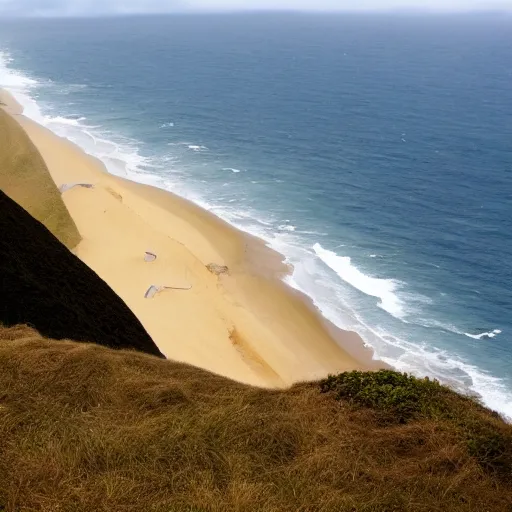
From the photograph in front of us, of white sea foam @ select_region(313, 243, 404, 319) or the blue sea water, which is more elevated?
the blue sea water

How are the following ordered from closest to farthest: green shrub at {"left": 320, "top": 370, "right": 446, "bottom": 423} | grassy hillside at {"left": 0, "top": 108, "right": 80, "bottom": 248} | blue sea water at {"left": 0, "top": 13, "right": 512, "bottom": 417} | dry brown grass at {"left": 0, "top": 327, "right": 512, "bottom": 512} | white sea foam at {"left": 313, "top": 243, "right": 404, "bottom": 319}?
dry brown grass at {"left": 0, "top": 327, "right": 512, "bottom": 512}
green shrub at {"left": 320, "top": 370, "right": 446, "bottom": 423}
blue sea water at {"left": 0, "top": 13, "right": 512, "bottom": 417}
white sea foam at {"left": 313, "top": 243, "right": 404, "bottom": 319}
grassy hillside at {"left": 0, "top": 108, "right": 80, "bottom": 248}

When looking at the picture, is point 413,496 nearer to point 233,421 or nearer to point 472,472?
point 472,472

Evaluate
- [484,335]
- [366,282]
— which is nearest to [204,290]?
[366,282]

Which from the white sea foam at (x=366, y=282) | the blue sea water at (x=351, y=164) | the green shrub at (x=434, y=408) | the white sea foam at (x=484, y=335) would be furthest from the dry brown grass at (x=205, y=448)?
the white sea foam at (x=366, y=282)

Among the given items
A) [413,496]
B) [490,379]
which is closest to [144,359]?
[413,496]

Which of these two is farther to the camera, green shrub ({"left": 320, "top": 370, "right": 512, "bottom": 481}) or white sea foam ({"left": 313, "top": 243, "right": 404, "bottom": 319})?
white sea foam ({"left": 313, "top": 243, "right": 404, "bottom": 319})

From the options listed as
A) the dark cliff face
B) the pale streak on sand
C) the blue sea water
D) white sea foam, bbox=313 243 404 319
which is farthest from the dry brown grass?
white sea foam, bbox=313 243 404 319

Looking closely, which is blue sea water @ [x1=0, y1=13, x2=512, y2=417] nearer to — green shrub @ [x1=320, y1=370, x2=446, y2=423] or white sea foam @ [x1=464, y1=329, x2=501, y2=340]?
white sea foam @ [x1=464, y1=329, x2=501, y2=340]

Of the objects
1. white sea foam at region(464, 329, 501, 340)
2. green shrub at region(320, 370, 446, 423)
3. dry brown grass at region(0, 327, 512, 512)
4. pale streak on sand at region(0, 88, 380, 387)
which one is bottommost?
pale streak on sand at region(0, 88, 380, 387)
